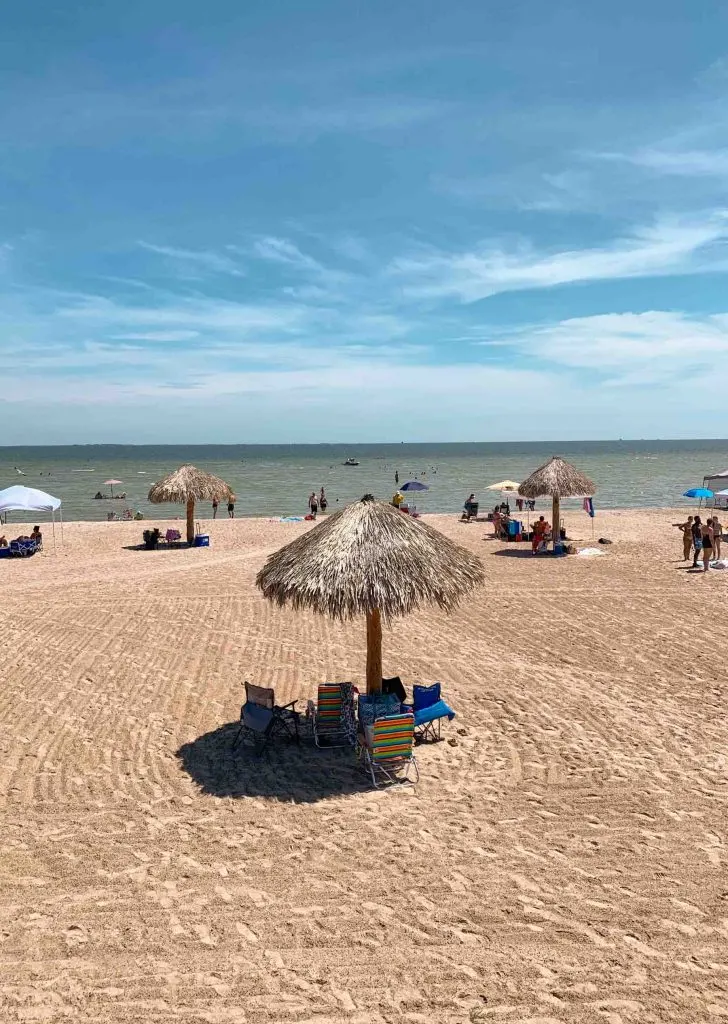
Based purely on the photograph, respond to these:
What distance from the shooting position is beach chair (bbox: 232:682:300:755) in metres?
7.17

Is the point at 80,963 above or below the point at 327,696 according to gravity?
below

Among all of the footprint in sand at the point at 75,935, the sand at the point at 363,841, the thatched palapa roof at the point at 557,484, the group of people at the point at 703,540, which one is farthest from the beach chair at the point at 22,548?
the group of people at the point at 703,540

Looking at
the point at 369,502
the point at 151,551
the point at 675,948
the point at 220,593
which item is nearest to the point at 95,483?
the point at 151,551

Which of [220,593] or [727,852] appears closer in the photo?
[727,852]

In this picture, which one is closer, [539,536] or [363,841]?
[363,841]

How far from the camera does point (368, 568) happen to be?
7.15m

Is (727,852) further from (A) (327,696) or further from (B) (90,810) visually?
(B) (90,810)

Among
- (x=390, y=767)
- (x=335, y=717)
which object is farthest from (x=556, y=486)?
(x=390, y=767)

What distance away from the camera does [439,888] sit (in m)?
5.04

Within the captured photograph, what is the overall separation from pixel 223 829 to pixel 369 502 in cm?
364

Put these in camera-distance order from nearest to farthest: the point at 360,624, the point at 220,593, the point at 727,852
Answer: the point at 727,852, the point at 360,624, the point at 220,593

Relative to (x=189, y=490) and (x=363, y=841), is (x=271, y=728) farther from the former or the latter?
(x=189, y=490)

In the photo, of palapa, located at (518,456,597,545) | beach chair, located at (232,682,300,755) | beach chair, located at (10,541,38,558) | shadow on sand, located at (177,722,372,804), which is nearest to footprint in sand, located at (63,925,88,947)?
shadow on sand, located at (177,722,372,804)

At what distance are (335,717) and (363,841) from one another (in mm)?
1868
